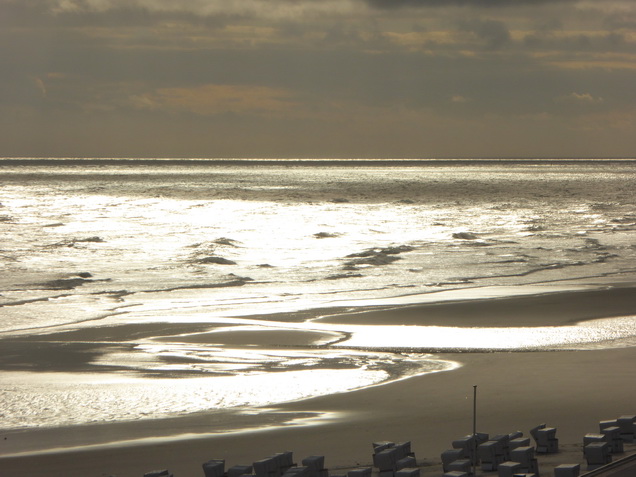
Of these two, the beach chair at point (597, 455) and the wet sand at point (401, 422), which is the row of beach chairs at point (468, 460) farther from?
the wet sand at point (401, 422)

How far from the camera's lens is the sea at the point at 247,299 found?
18.1 meters

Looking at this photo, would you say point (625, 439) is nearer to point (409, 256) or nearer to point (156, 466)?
point (156, 466)

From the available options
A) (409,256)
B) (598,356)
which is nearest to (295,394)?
(598,356)

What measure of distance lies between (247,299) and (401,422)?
1508 cm

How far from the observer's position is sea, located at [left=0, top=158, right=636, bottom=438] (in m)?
18.1

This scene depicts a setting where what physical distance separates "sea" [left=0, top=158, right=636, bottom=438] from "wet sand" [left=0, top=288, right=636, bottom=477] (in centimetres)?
76

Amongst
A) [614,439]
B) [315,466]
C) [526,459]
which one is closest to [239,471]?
[315,466]

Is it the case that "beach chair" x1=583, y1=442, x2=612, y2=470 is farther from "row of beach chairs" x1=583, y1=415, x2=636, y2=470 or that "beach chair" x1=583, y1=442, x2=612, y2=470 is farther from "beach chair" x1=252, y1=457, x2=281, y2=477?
"beach chair" x1=252, y1=457, x2=281, y2=477

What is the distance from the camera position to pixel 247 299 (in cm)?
3014

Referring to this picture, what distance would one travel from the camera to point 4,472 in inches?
514

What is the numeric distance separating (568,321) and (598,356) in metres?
5.00

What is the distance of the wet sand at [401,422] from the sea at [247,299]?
29.9 inches

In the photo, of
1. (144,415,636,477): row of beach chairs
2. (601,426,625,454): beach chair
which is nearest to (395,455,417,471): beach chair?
(144,415,636,477): row of beach chairs

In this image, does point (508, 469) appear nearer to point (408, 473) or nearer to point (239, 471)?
point (408, 473)
